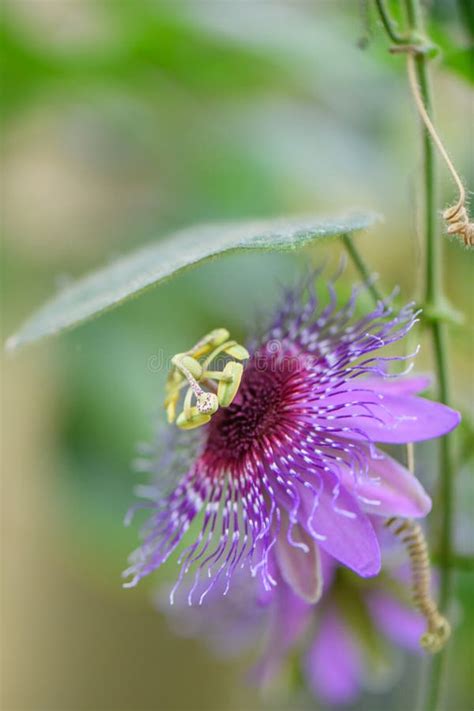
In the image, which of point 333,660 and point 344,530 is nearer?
point 344,530

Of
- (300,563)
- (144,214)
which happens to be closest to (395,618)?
(300,563)

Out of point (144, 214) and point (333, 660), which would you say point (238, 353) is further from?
point (144, 214)

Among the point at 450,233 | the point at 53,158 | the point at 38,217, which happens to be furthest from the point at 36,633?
the point at 450,233

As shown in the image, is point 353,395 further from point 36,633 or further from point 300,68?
point 36,633

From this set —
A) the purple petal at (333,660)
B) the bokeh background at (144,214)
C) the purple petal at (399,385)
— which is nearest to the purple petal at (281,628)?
the purple petal at (333,660)

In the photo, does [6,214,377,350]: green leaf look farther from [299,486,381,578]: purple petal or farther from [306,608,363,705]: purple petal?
[306,608,363,705]: purple petal

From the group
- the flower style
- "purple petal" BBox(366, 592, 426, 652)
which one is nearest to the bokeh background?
"purple petal" BBox(366, 592, 426, 652)
